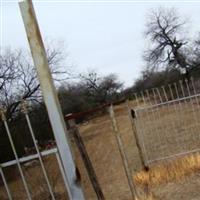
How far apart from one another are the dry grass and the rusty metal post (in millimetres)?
5233

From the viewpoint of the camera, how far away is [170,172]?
9.00 meters

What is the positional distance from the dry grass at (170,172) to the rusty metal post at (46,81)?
17.2 feet

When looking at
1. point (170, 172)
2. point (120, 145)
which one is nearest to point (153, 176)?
point (170, 172)

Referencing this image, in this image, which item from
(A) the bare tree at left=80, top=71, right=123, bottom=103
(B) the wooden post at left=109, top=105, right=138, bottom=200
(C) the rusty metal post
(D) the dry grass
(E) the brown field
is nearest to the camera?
(C) the rusty metal post

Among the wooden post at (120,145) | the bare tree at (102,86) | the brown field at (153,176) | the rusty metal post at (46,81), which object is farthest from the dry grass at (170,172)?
the bare tree at (102,86)

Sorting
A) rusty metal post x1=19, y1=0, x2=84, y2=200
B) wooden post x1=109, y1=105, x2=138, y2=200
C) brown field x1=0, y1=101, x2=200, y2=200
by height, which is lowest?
brown field x1=0, y1=101, x2=200, y2=200

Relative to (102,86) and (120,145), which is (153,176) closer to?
(120,145)

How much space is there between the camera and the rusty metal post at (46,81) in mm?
3617

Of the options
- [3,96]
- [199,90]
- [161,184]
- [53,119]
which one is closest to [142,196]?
[161,184]

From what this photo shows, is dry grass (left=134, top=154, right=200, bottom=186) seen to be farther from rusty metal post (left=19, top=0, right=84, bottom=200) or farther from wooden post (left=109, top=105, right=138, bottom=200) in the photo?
rusty metal post (left=19, top=0, right=84, bottom=200)

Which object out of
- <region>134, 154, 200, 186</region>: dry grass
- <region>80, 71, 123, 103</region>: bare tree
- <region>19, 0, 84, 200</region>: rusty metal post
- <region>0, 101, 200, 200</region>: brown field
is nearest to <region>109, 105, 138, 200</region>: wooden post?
<region>0, 101, 200, 200</region>: brown field

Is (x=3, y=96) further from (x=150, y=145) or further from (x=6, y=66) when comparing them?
(x=150, y=145)

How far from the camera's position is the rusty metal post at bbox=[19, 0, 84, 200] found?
3.62 m

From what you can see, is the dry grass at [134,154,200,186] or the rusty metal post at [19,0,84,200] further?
the dry grass at [134,154,200,186]
